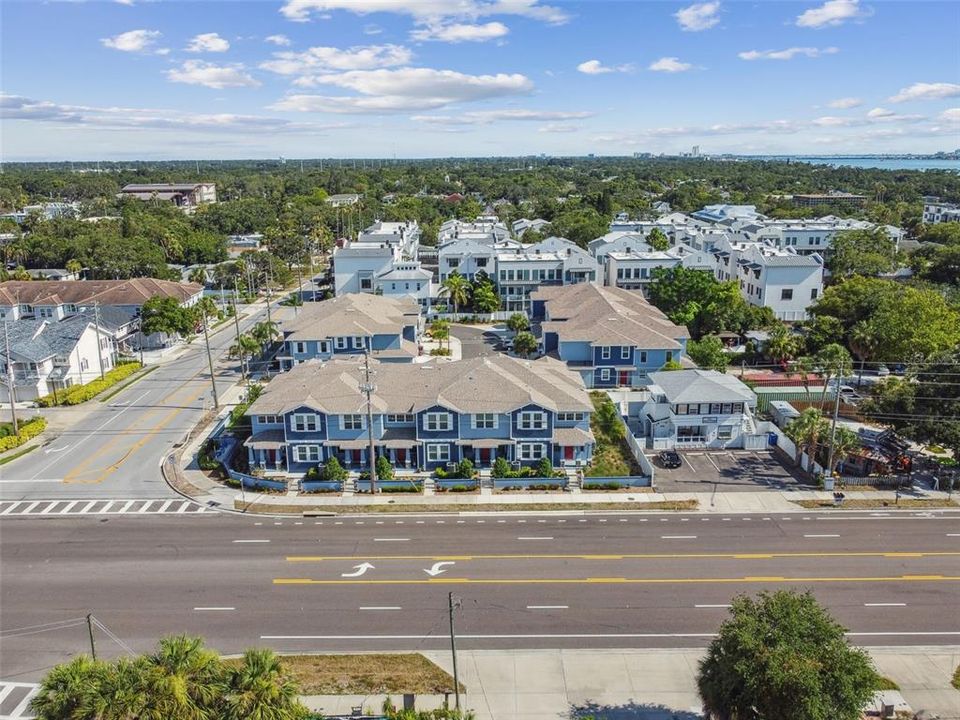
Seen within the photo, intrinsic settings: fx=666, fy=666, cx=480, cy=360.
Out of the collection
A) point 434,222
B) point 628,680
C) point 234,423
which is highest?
point 434,222

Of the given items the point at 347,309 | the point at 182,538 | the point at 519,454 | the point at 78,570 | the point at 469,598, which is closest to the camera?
the point at 469,598

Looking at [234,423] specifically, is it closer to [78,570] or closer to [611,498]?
[78,570]

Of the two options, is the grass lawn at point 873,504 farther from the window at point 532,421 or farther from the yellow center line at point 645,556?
the window at point 532,421

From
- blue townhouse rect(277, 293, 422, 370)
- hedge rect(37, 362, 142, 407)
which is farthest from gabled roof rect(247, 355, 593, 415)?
hedge rect(37, 362, 142, 407)

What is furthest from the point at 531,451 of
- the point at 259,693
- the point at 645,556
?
the point at 259,693

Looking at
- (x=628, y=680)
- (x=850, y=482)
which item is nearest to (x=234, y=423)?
(x=628, y=680)

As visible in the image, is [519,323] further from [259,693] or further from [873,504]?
[259,693]
